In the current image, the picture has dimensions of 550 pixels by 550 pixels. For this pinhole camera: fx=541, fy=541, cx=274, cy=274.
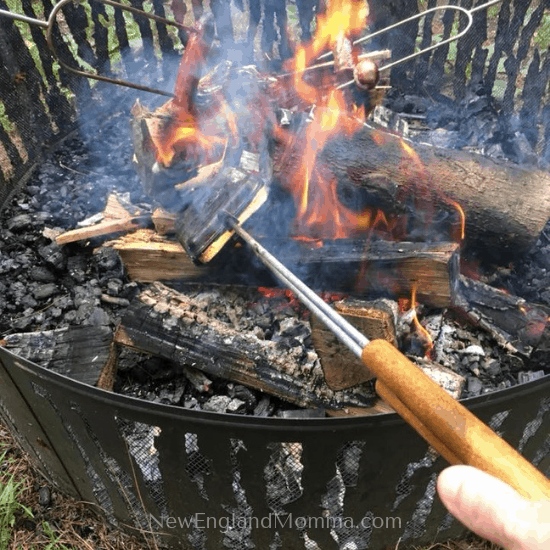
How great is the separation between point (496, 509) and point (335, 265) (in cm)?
155

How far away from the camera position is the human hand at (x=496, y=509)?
0.51m

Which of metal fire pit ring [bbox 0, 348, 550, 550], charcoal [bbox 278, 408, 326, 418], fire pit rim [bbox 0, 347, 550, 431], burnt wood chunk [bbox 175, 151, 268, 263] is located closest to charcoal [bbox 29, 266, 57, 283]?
metal fire pit ring [bbox 0, 348, 550, 550]

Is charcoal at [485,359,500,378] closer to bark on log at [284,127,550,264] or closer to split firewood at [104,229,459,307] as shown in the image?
split firewood at [104,229,459,307]

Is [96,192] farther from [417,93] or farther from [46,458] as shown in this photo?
[417,93]

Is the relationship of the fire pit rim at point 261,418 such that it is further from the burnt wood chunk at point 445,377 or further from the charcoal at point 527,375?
the charcoal at point 527,375

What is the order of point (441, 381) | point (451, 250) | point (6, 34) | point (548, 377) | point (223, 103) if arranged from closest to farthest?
1. point (548, 377)
2. point (441, 381)
3. point (451, 250)
4. point (223, 103)
5. point (6, 34)

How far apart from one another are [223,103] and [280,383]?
4.20 ft

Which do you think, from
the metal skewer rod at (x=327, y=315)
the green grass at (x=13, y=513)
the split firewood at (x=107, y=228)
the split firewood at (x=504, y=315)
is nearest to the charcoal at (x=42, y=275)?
the split firewood at (x=107, y=228)

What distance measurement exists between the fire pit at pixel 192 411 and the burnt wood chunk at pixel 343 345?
0.05 meters

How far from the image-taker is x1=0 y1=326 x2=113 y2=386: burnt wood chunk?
1.88 metres

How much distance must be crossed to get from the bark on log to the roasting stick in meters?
1.16

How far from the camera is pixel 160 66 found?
3486mm

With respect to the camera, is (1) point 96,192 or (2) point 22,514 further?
(1) point 96,192

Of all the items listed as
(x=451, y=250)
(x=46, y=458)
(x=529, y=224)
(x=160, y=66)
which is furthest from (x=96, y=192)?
(x=529, y=224)
